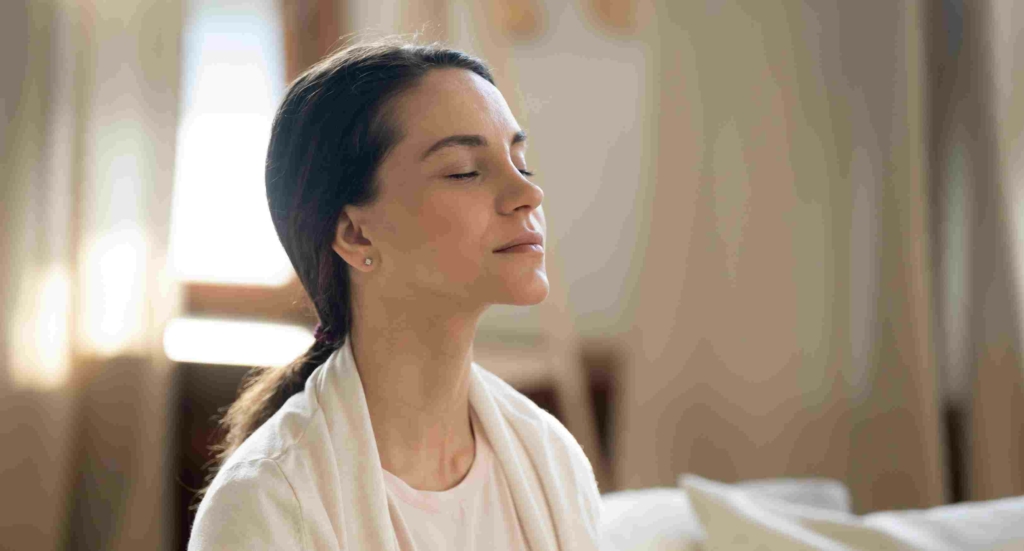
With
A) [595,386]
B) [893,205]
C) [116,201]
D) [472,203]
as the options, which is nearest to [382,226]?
[472,203]

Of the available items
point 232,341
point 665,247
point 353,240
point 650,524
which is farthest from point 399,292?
point 232,341

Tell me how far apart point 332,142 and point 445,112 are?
12 centimetres

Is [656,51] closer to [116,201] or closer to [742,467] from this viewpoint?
[742,467]

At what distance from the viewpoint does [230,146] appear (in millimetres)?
2566

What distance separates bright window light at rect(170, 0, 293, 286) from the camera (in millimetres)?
2510

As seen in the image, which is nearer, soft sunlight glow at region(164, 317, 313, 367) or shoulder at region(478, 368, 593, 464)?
shoulder at region(478, 368, 593, 464)

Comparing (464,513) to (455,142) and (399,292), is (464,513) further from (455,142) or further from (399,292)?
(455,142)

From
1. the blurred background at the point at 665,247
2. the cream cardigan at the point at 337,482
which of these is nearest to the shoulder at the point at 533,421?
the cream cardigan at the point at 337,482

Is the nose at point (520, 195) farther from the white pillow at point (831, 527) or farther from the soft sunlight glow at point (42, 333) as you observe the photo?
the soft sunlight glow at point (42, 333)

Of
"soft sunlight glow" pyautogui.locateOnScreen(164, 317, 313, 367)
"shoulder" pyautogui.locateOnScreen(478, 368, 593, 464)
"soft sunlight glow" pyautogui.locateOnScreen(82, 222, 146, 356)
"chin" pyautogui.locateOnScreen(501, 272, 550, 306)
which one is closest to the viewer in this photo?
"chin" pyautogui.locateOnScreen(501, 272, 550, 306)

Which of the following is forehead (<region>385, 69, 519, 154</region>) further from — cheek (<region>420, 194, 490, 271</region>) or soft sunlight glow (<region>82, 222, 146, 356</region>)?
soft sunlight glow (<region>82, 222, 146, 356</region>)

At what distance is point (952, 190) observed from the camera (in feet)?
7.73

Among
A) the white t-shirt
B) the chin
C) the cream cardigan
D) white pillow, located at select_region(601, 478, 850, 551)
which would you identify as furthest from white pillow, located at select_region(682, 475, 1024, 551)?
the chin

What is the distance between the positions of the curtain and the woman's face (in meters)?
1.52
